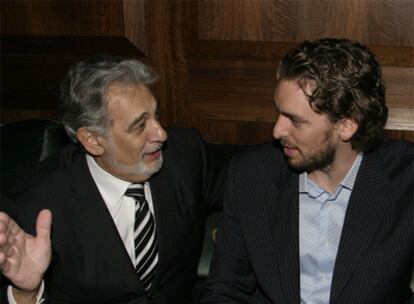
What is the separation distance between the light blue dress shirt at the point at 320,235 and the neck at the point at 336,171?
0.06 ft

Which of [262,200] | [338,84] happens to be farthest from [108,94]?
[338,84]

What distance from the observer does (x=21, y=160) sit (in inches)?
98.1

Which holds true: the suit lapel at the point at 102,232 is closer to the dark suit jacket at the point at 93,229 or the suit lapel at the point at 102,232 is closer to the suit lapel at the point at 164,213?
the dark suit jacket at the point at 93,229

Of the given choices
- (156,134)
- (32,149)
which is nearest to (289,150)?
(156,134)

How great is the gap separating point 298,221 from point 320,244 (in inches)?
3.9

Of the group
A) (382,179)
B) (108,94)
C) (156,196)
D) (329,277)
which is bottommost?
(329,277)

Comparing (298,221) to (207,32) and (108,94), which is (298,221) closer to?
(108,94)

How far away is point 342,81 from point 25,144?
1.32 m

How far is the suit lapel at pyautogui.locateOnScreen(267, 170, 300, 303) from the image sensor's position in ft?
6.42

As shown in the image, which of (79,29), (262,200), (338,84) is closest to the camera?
(338,84)

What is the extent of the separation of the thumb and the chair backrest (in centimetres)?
64

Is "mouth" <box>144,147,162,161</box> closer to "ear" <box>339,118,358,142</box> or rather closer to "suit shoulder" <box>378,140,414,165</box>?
"ear" <box>339,118,358,142</box>

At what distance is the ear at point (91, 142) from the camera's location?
212cm

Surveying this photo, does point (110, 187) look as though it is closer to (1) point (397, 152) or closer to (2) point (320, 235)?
(2) point (320, 235)
